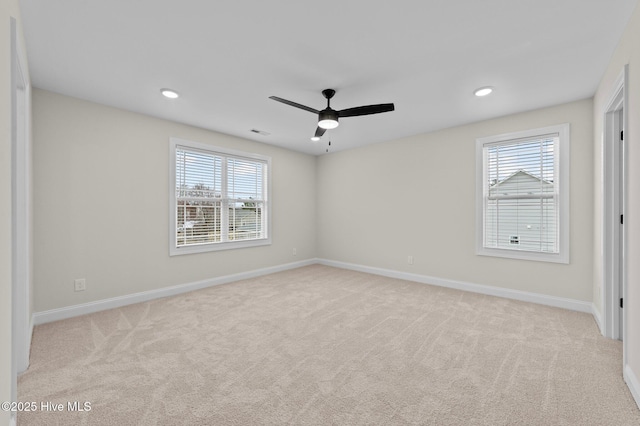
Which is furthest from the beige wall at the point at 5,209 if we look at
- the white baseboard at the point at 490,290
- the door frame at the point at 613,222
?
the white baseboard at the point at 490,290

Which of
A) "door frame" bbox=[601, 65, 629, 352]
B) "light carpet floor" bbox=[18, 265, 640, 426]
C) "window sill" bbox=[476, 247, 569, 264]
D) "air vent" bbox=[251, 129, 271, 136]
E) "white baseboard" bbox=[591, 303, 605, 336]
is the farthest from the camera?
"air vent" bbox=[251, 129, 271, 136]

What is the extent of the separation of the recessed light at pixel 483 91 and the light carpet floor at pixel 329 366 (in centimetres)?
253

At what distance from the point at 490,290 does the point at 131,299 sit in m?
4.93

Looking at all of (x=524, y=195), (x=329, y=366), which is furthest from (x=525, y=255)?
(x=329, y=366)

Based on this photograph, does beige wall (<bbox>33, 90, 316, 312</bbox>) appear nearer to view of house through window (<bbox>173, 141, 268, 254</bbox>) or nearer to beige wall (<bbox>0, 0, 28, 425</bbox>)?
view of house through window (<bbox>173, 141, 268, 254</bbox>)

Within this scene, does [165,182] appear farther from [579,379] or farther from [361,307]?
[579,379]

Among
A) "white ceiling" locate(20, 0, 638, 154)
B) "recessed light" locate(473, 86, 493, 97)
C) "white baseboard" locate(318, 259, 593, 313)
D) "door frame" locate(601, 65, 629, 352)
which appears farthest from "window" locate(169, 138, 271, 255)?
"door frame" locate(601, 65, 629, 352)

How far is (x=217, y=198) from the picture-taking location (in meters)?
4.68

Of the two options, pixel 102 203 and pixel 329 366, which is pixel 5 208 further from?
pixel 102 203

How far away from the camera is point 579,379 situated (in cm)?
200

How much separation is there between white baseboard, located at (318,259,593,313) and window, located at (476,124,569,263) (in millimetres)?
488

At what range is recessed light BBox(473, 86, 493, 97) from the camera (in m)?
3.04

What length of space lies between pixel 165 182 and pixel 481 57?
4069 mm

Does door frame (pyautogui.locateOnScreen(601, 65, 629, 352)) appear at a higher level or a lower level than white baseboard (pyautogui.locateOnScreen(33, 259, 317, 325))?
higher
